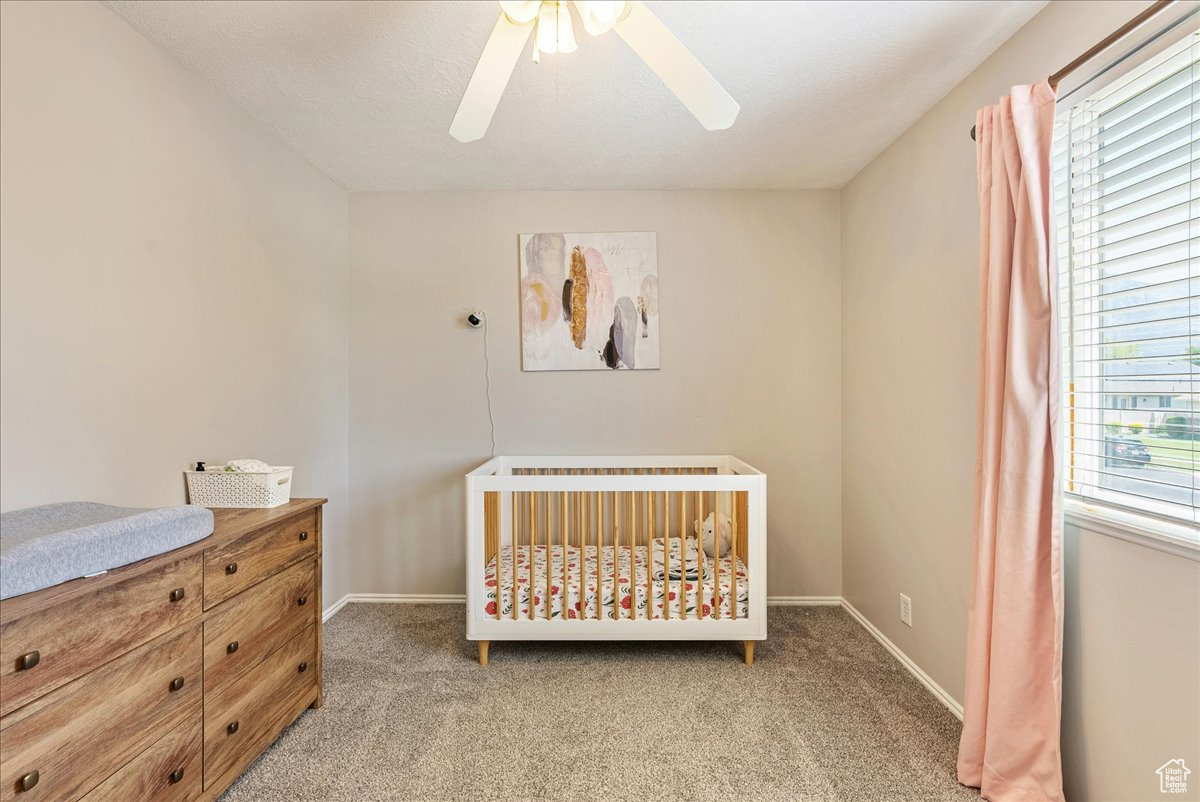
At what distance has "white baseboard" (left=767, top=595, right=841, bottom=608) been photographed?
320 centimetres

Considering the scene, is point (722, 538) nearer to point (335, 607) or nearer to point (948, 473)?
point (948, 473)

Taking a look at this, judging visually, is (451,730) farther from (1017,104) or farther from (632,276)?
(1017,104)

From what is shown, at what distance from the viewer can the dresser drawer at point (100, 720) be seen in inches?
43.0

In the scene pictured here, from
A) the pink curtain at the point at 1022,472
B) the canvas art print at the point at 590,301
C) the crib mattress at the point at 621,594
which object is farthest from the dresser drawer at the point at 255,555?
the pink curtain at the point at 1022,472

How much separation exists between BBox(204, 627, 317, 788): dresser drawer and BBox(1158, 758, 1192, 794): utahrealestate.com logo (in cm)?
242

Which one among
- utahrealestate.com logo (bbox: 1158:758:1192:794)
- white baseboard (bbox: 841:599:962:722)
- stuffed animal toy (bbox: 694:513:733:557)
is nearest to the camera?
utahrealestate.com logo (bbox: 1158:758:1192:794)

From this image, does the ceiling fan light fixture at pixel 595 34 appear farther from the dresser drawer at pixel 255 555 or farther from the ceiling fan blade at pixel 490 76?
the dresser drawer at pixel 255 555

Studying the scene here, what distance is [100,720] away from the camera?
1.24 m

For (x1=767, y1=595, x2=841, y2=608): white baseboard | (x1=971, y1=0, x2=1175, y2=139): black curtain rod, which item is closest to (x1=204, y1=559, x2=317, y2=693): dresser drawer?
(x1=767, y1=595, x2=841, y2=608): white baseboard

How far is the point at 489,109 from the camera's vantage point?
146cm

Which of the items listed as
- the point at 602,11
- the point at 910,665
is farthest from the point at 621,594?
the point at 602,11

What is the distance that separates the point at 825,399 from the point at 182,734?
3081 millimetres

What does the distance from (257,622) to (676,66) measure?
198 centimetres

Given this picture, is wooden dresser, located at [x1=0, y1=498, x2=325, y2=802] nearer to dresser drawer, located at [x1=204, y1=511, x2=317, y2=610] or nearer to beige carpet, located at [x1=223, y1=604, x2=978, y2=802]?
dresser drawer, located at [x1=204, y1=511, x2=317, y2=610]
